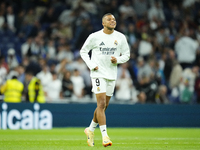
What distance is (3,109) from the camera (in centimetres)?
1499

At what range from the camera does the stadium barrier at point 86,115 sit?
15.1 metres

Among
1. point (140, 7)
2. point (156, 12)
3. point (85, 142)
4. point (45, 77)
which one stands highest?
point (140, 7)

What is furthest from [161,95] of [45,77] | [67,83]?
Answer: [45,77]

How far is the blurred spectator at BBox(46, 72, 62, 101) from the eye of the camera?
16547 mm

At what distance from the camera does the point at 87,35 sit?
19078 millimetres

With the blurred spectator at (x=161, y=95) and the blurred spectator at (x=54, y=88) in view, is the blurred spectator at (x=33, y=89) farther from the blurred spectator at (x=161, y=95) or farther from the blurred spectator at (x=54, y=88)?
the blurred spectator at (x=161, y=95)

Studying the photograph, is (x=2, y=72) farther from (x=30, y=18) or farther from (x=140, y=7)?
(x=140, y=7)

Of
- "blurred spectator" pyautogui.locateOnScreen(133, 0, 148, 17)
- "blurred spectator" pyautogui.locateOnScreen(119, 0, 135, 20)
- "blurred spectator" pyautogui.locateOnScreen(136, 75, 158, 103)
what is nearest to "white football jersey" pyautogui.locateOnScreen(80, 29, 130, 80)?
"blurred spectator" pyautogui.locateOnScreen(136, 75, 158, 103)

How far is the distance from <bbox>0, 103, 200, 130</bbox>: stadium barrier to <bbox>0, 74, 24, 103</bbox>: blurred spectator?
0.79m

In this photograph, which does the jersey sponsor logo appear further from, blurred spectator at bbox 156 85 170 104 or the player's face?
blurred spectator at bbox 156 85 170 104

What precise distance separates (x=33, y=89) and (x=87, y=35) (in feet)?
13.9

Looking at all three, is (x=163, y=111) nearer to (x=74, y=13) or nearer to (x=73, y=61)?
(x=73, y=61)

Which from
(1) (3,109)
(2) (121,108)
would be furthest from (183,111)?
(1) (3,109)

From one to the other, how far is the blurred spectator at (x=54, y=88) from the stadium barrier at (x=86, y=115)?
83 cm
